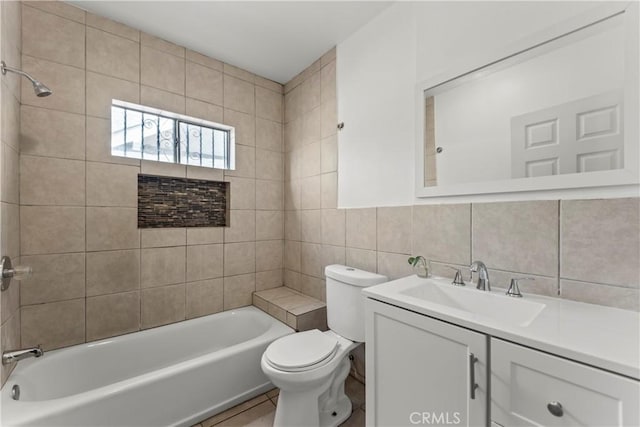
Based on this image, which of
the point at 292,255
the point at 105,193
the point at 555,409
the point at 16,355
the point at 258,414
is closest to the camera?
the point at 555,409

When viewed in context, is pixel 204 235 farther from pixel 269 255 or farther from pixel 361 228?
pixel 361 228

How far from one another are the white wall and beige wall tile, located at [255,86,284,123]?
31.8 inches

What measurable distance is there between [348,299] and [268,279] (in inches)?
44.5

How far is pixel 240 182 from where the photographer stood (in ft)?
7.85

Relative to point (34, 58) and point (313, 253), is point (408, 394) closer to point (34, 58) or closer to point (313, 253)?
point (313, 253)

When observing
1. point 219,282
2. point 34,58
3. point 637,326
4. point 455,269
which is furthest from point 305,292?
point 34,58

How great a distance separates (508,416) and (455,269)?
0.68 m

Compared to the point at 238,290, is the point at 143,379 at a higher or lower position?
lower

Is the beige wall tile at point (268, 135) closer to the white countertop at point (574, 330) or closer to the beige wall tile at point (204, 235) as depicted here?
the beige wall tile at point (204, 235)

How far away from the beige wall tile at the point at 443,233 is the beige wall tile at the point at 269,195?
57.7 inches

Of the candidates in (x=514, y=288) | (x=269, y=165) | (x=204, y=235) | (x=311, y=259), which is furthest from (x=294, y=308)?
(x=514, y=288)

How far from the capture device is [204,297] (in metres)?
2.19

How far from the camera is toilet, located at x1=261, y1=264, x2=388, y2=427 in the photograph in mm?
1362

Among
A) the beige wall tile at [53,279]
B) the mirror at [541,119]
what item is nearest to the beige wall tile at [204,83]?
the beige wall tile at [53,279]
